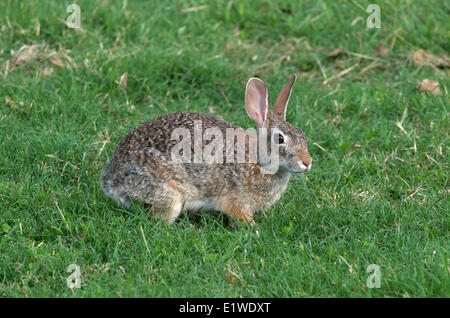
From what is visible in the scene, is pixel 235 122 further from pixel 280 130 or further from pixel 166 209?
pixel 166 209

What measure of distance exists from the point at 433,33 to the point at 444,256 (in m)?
4.43

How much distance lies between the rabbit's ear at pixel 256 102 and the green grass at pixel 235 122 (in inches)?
29.9

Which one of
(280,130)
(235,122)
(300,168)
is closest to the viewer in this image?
(300,168)

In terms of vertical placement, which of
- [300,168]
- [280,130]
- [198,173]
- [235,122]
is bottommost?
[235,122]

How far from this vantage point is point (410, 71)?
819cm

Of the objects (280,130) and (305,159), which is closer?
(305,159)

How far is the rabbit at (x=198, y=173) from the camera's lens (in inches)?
227

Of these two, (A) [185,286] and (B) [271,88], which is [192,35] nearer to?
(B) [271,88]

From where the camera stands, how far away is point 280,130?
573 cm

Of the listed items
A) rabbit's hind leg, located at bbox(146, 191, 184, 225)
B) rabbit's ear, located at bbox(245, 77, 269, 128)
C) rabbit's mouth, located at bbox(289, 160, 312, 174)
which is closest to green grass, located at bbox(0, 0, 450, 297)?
rabbit's hind leg, located at bbox(146, 191, 184, 225)

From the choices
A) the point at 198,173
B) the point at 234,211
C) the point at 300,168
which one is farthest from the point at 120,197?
the point at 300,168

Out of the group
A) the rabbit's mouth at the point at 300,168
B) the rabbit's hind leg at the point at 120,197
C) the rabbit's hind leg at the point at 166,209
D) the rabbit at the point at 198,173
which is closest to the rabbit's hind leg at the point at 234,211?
the rabbit at the point at 198,173

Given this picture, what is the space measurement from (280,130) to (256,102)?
38cm
